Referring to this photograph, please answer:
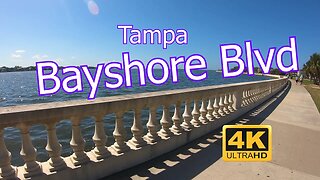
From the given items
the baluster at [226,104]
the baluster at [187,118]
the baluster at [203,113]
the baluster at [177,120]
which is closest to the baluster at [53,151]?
the baluster at [177,120]

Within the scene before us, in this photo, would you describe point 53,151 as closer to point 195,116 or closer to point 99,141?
point 99,141

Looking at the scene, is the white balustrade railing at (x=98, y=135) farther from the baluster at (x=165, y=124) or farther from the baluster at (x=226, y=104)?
the baluster at (x=226, y=104)

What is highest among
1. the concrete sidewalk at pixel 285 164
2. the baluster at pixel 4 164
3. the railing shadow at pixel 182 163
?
the baluster at pixel 4 164

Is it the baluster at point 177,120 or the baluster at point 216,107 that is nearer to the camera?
the baluster at point 177,120

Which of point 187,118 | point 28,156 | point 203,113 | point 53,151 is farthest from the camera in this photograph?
point 203,113

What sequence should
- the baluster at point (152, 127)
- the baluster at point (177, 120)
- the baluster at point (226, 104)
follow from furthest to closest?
the baluster at point (226, 104) → the baluster at point (177, 120) → the baluster at point (152, 127)

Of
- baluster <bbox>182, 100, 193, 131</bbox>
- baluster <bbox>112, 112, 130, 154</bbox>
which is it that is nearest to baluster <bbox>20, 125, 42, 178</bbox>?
baluster <bbox>112, 112, 130, 154</bbox>

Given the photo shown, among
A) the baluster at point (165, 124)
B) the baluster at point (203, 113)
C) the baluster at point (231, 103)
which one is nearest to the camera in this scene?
the baluster at point (165, 124)

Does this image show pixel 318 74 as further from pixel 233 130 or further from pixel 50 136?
pixel 50 136

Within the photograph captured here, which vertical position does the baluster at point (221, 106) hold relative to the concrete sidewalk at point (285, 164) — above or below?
above

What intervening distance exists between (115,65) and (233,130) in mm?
3184

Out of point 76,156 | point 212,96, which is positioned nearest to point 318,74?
point 212,96

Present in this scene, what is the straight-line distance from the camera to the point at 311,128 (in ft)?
23.8

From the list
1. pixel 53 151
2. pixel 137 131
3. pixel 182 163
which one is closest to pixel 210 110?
pixel 182 163
